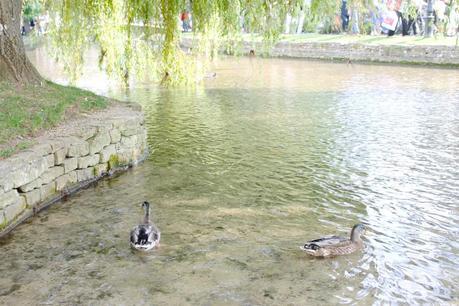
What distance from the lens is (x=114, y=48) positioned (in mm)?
13852

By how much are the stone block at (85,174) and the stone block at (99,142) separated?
0.88 ft

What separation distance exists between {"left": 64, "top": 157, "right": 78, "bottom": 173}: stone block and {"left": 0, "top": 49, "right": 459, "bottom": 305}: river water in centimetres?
43

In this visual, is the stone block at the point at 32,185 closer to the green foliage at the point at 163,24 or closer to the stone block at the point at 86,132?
the stone block at the point at 86,132

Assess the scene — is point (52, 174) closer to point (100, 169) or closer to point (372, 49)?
point (100, 169)

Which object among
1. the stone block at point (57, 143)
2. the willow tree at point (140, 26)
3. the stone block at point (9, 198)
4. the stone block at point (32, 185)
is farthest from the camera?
the willow tree at point (140, 26)

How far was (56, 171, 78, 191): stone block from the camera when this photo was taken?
7.72 metres

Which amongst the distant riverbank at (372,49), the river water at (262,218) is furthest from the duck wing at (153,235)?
the distant riverbank at (372,49)

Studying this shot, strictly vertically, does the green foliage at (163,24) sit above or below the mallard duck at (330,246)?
above

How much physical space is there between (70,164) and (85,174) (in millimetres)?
454

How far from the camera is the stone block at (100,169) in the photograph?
28.4 feet

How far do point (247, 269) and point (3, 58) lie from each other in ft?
20.0

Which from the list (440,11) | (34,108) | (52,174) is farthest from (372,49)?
(52,174)

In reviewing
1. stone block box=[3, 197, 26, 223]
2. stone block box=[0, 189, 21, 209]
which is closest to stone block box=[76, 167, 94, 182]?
stone block box=[3, 197, 26, 223]

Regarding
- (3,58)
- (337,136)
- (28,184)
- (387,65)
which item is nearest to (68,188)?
(28,184)
